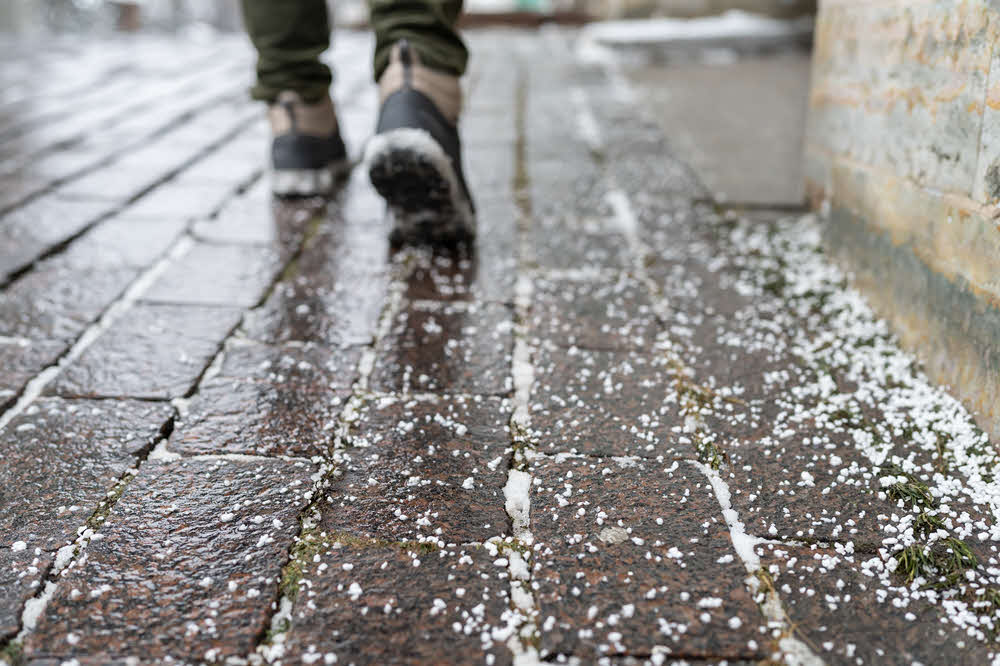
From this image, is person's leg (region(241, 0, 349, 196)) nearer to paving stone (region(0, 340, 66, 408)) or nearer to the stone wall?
paving stone (region(0, 340, 66, 408))

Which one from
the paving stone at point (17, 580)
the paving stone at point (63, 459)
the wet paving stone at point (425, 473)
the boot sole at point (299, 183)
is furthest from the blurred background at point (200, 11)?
the paving stone at point (17, 580)

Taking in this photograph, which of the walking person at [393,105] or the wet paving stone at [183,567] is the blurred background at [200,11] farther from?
the wet paving stone at [183,567]

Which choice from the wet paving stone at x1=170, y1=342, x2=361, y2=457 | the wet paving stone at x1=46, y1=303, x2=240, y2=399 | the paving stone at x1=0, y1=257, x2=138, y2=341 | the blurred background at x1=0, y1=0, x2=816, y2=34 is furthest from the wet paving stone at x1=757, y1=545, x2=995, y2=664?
the blurred background at x1=0, y1=0, x2=816, y2=34

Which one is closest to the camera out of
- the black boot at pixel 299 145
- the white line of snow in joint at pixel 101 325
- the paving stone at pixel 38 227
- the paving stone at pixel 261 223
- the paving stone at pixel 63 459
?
the paving stone at pixel 63 459

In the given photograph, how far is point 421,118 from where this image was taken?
2252mm

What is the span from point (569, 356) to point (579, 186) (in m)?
1.40

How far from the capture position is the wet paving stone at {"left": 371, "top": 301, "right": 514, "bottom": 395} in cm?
173

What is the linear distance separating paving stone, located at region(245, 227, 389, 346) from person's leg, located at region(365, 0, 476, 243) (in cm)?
16

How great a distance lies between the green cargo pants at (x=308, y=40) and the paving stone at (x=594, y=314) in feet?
2.47

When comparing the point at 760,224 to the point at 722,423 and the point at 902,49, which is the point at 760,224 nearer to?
the point at 902,49

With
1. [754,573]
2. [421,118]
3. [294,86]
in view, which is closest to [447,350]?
[421,118]

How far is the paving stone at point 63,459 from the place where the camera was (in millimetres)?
1291

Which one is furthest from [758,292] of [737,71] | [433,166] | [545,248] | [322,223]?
[737,71]

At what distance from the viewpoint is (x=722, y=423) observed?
1.59m
